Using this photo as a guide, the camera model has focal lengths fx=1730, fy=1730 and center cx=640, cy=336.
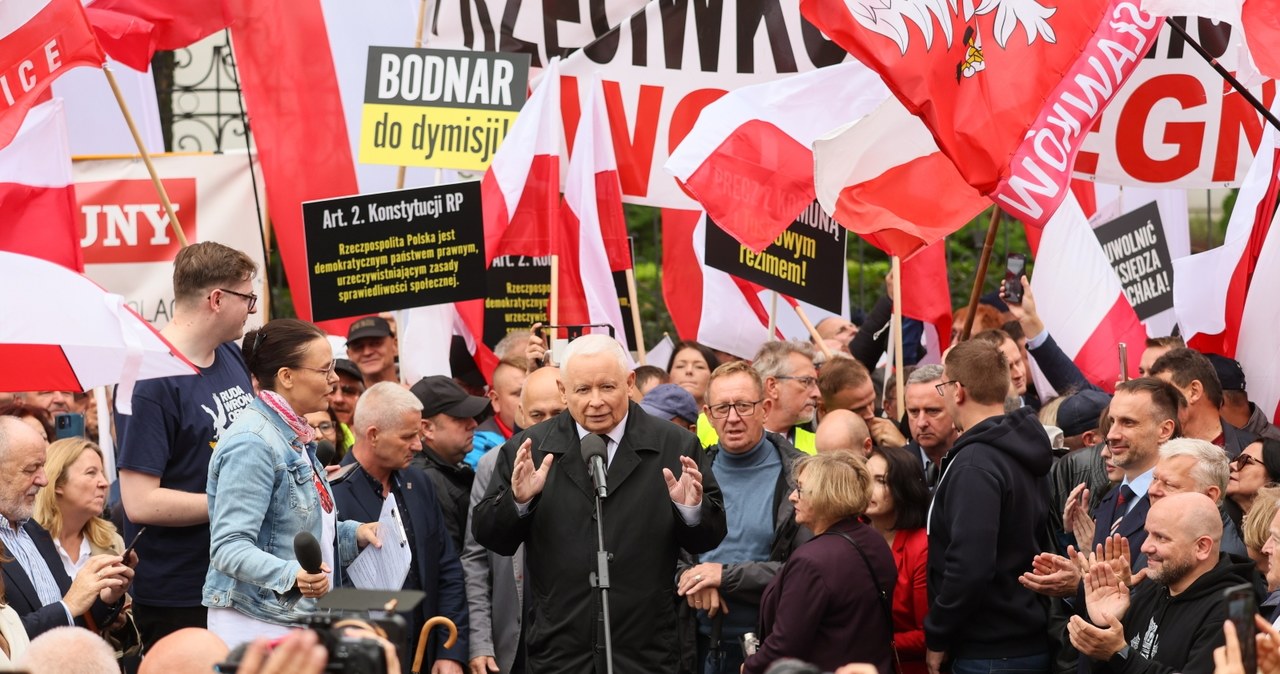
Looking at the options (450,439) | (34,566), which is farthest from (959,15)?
(34,566)

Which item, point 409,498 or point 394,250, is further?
point 394,250

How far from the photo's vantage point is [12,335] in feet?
19.5

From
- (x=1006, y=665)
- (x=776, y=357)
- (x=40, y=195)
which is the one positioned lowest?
(x=1006, y=665)

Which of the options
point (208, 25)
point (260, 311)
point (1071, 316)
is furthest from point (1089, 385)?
point (208, 25)

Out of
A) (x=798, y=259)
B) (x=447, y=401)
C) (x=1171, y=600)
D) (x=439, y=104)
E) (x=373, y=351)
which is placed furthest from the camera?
(x=439, y=104)

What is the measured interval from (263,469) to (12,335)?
43.8 inches

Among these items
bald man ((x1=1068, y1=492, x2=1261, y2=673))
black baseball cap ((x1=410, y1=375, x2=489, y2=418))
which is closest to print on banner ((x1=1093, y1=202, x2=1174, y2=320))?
black baseball cap ((x1=410, y1=375, x2=489, y2=418))

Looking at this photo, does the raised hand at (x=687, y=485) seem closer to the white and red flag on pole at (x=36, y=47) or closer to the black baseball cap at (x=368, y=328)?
the white and red flag on pole at (x=36, y=47)

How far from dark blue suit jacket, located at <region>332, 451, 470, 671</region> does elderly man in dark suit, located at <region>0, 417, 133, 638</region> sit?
1.15 meters

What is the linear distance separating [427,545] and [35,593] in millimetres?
1748

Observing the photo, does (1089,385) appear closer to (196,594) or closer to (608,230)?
(608,230)

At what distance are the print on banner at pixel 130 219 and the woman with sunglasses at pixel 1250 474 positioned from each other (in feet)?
24.1

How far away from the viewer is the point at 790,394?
27.2 ft

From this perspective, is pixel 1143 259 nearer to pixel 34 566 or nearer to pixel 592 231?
pixel 592 231
